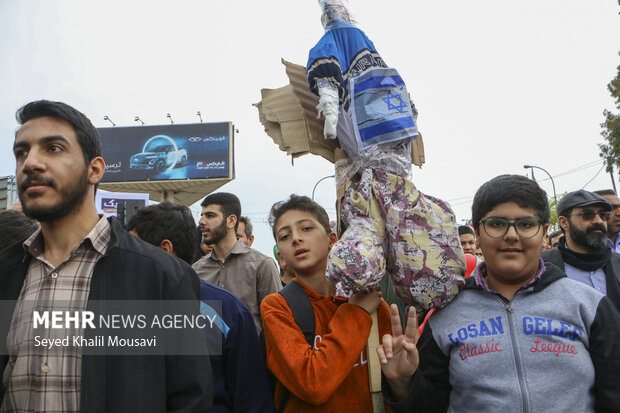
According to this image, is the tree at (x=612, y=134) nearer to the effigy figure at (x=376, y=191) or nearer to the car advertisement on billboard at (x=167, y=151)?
the car advertisement on billboard at (x=167, y=151)

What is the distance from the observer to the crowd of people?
1636mm

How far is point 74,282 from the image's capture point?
1695 mm

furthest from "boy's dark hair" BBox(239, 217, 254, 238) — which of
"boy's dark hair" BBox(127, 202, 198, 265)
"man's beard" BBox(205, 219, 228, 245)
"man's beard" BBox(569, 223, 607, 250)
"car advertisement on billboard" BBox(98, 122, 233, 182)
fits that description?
"car advertisement on billboard" BBox(98, 122, 233, 182)

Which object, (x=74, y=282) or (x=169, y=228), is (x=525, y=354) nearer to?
(x=74, y=282)

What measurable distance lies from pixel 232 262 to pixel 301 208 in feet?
6.72

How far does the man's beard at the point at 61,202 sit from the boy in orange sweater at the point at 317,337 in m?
0.95

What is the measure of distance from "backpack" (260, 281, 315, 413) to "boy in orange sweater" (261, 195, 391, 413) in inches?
0.7

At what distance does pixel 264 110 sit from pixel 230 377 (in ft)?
4.43

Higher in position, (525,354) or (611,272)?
(611,272)

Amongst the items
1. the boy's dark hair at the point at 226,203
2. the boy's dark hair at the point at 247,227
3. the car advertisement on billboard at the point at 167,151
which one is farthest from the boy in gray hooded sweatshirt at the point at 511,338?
the car advertisement on billboard at the point at 167,151

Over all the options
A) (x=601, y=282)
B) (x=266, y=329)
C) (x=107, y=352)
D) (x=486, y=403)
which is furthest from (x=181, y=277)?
(x=601, y=282)

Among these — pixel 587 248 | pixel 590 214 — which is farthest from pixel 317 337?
pixel 590 214

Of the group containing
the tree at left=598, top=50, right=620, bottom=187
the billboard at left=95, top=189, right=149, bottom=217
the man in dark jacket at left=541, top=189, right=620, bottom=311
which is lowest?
the man in dark jacket at left=541, top=189, right=620, bottom=311

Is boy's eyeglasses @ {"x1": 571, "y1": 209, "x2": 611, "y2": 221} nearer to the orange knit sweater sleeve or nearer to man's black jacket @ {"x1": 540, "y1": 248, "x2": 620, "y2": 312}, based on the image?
man's black jacket @ {"x1": 540, "y1": 248, "x2": 620, "y2": 312}
